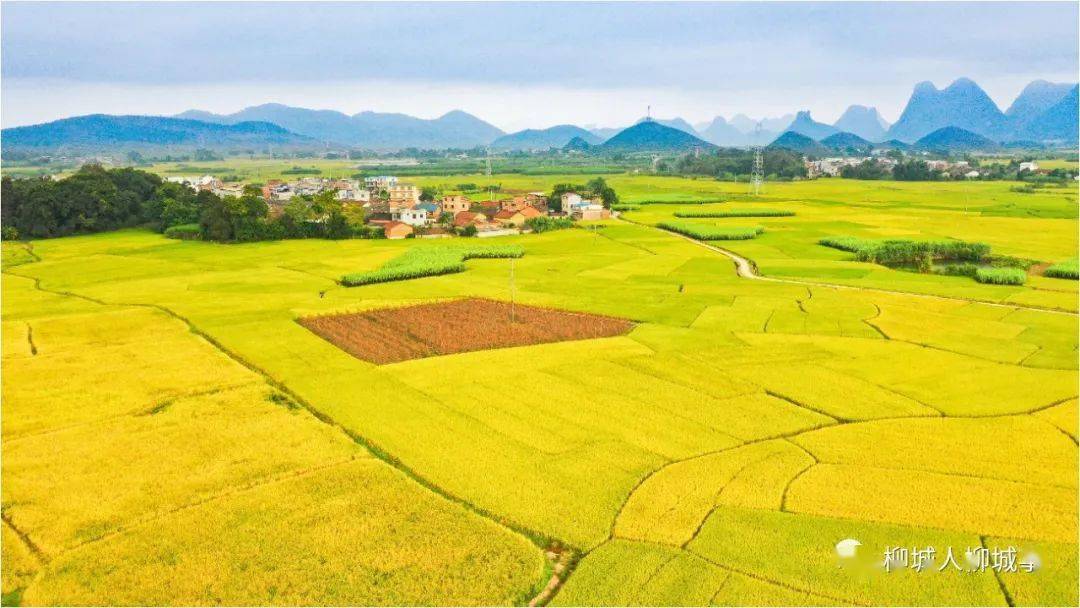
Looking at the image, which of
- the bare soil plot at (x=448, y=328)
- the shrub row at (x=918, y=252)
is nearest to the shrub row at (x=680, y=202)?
the shrub row at (x=918, y=252)

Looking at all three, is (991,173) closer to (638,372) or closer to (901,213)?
(901,213)

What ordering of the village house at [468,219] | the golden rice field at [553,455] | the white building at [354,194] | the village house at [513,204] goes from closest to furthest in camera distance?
the golden rice field at [553,455], the village house at [468,219], the village house at [513,204], the white building at [354,194]

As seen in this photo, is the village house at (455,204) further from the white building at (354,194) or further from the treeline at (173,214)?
the treeline at (173,214)

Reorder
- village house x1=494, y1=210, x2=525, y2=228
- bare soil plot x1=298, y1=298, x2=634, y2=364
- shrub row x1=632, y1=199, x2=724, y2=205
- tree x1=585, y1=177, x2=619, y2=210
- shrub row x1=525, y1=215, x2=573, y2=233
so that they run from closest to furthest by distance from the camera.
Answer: bare soil plot x1=298, y1=298, x2=634, y2=364 → shrub row x1=525, y1=215, x2=573, y2=233 → village house x1=494, y1=210, x2=525, y2=228 → tree x1=585, y1=177, x2=619, y2=210 → shrub row x1=632, y1=199, x2=724, y2=205

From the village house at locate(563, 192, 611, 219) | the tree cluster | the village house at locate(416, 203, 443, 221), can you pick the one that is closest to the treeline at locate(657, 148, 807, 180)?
the tree cluster

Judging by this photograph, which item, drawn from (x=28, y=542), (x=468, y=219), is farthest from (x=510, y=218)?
(x=28, y=542)

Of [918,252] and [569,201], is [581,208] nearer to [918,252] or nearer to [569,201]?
[569,201]

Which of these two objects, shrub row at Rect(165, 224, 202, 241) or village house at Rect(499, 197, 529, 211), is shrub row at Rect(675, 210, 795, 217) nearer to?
village house at Rect(499, 197, 529, 211)
